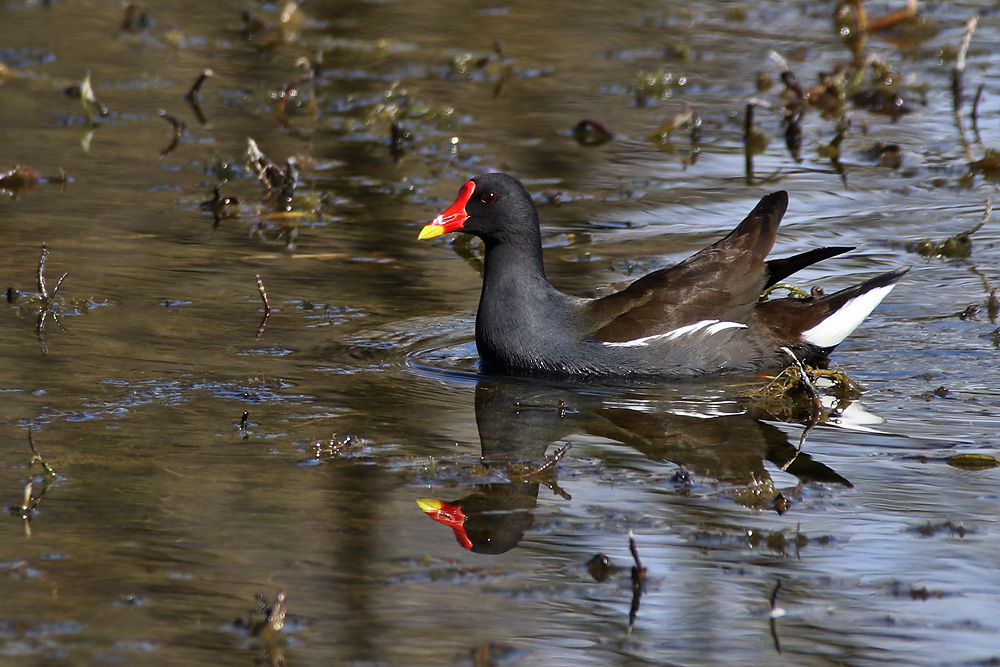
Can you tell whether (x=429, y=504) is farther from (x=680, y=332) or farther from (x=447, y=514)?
(x=680, y=332)

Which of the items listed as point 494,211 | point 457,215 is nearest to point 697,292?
point 494,211

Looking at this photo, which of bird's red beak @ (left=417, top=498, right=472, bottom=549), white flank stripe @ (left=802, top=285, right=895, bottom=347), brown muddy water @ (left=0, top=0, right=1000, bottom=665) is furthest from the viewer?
white flank stripe @ (left=802, top=285, right=895, bottom=347)

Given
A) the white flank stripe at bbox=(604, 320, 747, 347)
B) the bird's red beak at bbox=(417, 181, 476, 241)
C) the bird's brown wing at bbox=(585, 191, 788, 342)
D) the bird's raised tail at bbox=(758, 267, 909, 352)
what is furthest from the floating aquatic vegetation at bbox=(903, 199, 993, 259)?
the bird's red beak at bbox=(417, 181, 476, 241)

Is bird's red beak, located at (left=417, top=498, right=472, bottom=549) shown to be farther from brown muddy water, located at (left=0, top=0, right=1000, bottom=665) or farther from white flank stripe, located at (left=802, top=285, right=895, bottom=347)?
white flank stripe, located at (left=802, top=285, right=895, bottom=347)

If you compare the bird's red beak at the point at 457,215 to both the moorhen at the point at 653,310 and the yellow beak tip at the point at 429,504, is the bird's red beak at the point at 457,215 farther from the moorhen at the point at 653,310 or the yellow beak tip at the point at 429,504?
the yellow beak tip at the point at 429,504

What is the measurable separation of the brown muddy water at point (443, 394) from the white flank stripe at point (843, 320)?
177 mm

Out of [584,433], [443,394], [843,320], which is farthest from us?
[843,320]

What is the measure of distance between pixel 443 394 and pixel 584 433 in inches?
27.7

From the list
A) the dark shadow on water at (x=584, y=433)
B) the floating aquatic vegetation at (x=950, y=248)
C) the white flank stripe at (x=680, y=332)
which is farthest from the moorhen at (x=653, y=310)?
the floating aquatic vegetation at (x=950, y=248)

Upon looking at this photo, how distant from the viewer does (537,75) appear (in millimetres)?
11414

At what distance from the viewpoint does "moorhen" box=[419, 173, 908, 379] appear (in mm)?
5680

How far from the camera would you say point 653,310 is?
5676 millimetres

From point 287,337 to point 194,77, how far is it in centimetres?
550

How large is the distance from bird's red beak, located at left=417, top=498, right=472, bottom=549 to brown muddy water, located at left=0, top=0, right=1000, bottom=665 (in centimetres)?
8
